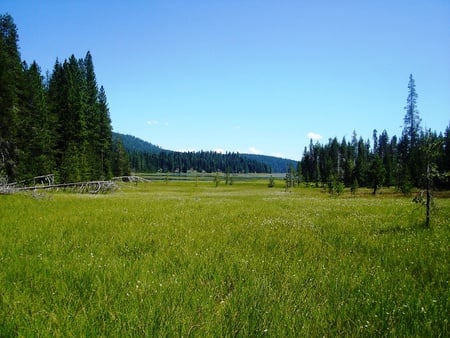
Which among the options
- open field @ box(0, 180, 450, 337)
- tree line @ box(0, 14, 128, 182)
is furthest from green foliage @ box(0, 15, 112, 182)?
open field @ box(0, 180, 450, 337)

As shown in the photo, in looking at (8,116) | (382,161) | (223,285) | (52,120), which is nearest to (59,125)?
(52,120)

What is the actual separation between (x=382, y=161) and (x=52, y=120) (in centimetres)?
10015

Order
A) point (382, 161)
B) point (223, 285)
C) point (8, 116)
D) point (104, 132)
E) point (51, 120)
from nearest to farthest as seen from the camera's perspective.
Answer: point (223, 285) → point (8, 116) → point (51, 120) → point (104, 132) → point (382, 161)

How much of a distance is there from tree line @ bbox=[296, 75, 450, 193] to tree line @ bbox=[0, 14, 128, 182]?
41.4m

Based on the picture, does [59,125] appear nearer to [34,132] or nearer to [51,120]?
[51,120]

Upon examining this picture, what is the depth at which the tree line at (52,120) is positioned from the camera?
35375mm

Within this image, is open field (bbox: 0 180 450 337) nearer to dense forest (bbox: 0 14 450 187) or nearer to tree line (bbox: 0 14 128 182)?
dense forest (bbox: 0 14 450 187)

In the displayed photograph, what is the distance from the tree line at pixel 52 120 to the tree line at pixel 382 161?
41398 mm

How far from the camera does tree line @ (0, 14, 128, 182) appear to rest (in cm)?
3538

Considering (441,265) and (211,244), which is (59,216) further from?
(441,265)

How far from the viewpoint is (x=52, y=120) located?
4762 centimetres

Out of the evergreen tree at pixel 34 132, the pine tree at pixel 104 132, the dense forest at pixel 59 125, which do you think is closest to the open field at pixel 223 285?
the dense forest at pixel 59 125

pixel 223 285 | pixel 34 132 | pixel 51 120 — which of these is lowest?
pixel 223 285

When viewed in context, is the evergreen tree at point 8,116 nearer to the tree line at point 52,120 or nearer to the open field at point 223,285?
the tree line at point 52,120
